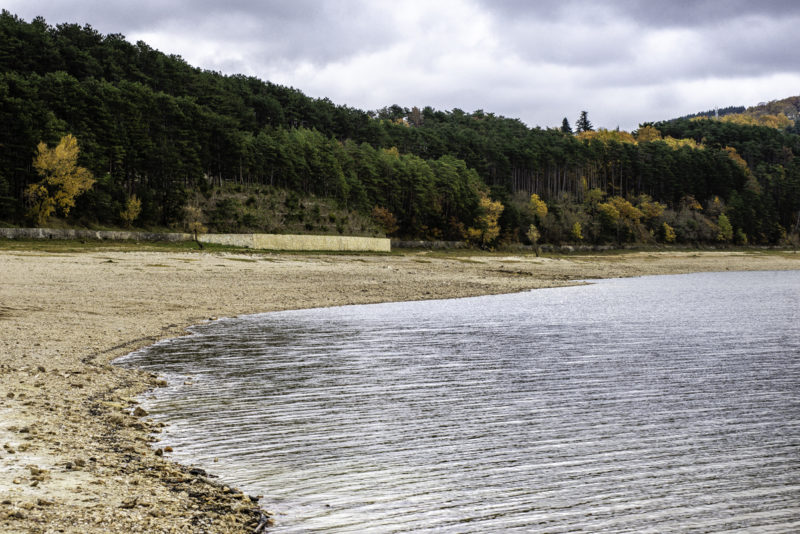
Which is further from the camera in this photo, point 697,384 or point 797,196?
point 797,196

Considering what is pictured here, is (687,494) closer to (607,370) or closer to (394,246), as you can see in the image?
(607,370)

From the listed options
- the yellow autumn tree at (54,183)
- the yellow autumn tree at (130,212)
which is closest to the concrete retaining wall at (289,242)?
the yellow autumn tree at (130,212)

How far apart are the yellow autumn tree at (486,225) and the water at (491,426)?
87.4 m

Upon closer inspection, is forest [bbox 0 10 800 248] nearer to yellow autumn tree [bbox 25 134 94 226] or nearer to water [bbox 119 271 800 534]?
yellow autumn tree [bbox 25 134 94 226]

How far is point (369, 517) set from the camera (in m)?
6.70

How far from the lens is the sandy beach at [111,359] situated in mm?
6266

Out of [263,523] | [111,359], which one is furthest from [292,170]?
[263,523]

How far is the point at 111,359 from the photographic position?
585 inches

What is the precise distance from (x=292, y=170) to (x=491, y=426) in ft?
309

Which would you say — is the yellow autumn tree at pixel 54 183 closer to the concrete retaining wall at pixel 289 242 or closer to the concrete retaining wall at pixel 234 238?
the concrete retaining wall at pixel 234 238

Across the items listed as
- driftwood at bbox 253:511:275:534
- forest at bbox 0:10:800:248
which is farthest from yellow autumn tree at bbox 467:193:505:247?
driftwood at bbox 253:511:275:534

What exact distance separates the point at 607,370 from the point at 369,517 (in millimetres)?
9959

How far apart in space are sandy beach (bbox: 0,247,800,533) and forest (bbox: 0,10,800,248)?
93.4ft

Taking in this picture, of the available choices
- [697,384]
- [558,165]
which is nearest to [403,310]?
[697,384]
